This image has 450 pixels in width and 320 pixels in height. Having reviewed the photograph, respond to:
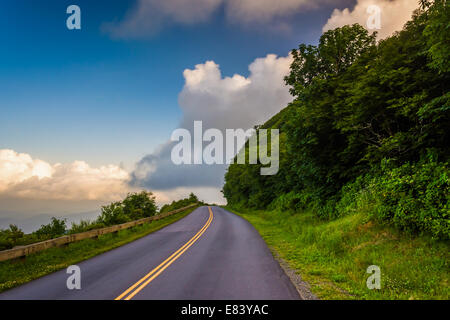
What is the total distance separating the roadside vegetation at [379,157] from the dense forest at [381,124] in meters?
0.05

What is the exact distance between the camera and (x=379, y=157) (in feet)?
35.0

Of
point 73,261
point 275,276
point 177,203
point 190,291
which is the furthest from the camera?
point 177,203

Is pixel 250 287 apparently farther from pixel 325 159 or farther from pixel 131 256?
pixel 325 159

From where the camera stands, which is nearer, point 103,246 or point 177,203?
point 103,246

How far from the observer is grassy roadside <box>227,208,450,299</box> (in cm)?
534

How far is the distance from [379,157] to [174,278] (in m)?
10.6

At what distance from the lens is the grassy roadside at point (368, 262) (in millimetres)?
5344

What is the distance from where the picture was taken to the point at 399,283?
5.65 meters

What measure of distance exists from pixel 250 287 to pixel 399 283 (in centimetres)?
383

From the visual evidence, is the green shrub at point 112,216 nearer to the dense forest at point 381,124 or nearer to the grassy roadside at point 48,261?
the grassy roadside at point 48,261

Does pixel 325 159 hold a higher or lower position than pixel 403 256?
higher

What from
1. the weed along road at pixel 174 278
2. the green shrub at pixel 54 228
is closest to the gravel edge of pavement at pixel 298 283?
the weed along road at pixel 174 278

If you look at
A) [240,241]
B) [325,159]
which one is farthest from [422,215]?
[240,241]

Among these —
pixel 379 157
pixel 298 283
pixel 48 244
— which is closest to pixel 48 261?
pixel 48 244
